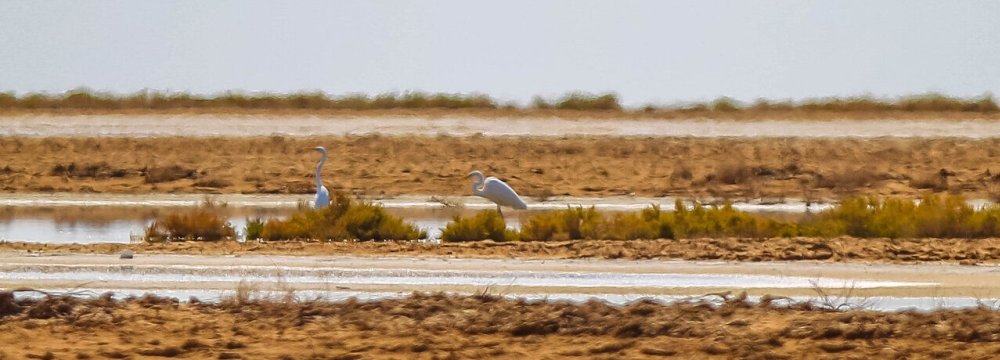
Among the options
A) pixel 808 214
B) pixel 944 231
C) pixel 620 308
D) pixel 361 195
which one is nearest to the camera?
pixel 620 308

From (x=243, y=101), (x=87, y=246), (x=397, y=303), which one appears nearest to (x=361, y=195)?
(x=87, y=246)

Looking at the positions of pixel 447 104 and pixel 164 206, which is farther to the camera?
pixel 447 104

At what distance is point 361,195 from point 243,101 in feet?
83.7

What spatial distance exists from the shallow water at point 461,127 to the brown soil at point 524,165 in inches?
113

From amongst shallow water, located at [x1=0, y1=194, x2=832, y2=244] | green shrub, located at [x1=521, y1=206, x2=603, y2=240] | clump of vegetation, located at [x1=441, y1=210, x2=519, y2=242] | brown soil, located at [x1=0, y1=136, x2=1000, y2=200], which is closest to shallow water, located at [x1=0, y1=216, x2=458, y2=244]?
shallow water, located at [x1=0, y1=194, x2=832, y2=244]

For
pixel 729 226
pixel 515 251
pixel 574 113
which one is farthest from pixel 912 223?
pixel 574 113

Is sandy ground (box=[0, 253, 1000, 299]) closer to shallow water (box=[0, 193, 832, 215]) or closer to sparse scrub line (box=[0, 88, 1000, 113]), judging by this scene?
shallow water (box=[0, 193, 832, 215])

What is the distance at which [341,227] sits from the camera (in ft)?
73.5

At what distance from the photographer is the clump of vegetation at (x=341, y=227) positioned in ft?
72.8

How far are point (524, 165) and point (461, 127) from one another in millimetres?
9686

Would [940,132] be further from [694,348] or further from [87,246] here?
[694,348]

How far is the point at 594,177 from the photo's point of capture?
113 feet

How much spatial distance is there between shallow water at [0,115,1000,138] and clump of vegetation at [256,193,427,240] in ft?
69.1

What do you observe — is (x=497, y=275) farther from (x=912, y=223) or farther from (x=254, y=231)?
(x=912, y=223)
